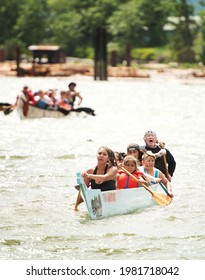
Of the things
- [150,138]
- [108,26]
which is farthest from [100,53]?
[150,138]

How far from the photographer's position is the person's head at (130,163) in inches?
639

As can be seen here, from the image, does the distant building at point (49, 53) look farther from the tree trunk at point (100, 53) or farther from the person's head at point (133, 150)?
the person's head at point (133, 150)

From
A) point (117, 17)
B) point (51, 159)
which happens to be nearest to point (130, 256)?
point (51, 159)

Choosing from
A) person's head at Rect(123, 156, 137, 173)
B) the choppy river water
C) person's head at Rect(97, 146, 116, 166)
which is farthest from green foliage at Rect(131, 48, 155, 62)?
person's head at Rect(97, 146, 116, 166)

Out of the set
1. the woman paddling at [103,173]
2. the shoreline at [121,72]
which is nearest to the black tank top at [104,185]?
the woman paddling at [103,173]

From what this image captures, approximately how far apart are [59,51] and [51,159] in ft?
175

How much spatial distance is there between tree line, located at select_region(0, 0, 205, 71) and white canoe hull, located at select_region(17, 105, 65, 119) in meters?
40.7

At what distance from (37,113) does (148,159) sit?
18.0 m

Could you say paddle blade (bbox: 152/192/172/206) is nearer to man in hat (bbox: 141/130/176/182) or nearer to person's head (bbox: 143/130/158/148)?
man in hat (bbox: 141/130/176/182)

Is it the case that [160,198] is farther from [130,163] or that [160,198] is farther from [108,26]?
[108,26]

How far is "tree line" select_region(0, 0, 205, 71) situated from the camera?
79.0 m

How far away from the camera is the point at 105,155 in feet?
50.8

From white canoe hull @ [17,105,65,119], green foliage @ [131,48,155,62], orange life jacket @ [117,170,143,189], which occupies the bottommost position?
green foliage @ [131,48,155,62]

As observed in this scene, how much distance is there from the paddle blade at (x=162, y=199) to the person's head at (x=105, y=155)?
4.78 feet
